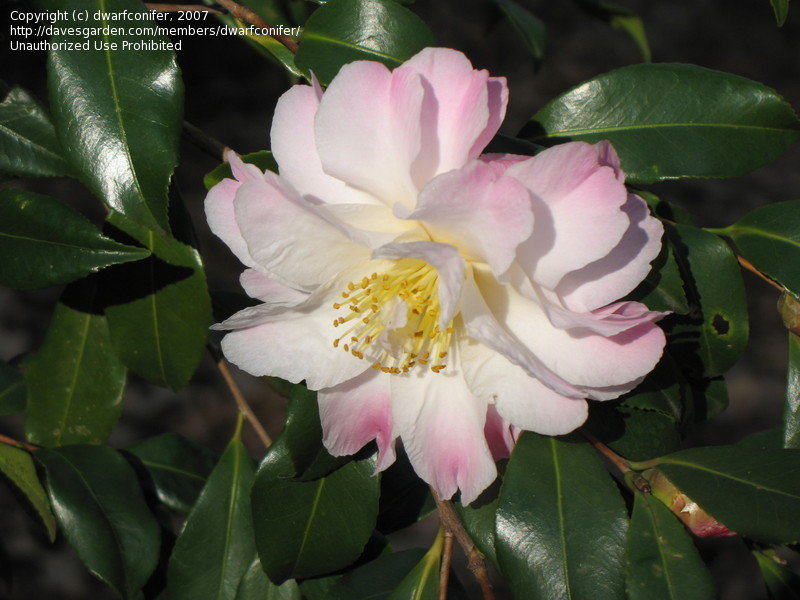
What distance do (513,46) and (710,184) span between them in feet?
4.10

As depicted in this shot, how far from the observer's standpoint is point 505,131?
144 inches

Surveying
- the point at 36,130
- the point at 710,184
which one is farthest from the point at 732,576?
the point at 36,130

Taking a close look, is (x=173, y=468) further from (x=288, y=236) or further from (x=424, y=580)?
(x=288, y=236)

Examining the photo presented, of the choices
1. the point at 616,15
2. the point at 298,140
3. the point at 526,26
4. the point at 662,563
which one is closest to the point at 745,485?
the point at 662,563

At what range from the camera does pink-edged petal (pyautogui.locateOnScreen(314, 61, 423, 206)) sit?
63 cm

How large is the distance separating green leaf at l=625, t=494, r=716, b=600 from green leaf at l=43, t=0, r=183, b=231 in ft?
1.78

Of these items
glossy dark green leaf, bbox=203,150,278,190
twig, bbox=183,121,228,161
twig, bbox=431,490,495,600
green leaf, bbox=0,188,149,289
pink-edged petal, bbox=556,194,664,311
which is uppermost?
glossy dark green leaf, bbox=203,150,278,190

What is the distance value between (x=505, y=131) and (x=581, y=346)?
3.12m

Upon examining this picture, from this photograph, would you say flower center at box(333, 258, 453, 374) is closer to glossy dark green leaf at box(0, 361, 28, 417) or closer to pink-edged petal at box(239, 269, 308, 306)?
pink-edged petal at box(239, 269, 308, 306)

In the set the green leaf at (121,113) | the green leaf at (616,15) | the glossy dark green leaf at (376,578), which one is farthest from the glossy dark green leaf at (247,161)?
the green leaf at (616,15)

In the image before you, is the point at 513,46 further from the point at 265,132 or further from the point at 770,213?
the point at 770,213

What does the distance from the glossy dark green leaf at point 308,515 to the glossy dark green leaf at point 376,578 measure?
0.22 feet

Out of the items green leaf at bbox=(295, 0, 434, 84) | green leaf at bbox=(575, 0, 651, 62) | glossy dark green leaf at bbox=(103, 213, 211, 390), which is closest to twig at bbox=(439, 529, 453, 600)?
glossy dark green leaf at bbox=(103, 213, 211, 390)

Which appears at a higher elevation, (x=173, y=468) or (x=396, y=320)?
(x=396, y=320)
